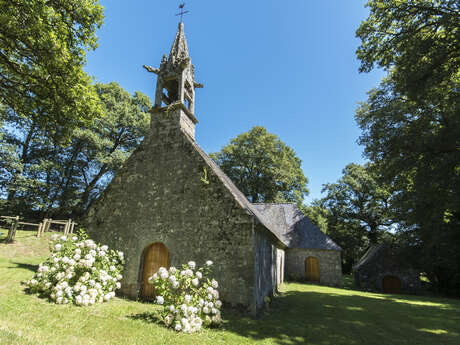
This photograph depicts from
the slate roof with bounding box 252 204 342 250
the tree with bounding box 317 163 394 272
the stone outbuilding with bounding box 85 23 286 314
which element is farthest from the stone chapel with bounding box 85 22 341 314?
the tree with bounding box 317 163 394 272

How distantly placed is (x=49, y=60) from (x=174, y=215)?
670 centimetres

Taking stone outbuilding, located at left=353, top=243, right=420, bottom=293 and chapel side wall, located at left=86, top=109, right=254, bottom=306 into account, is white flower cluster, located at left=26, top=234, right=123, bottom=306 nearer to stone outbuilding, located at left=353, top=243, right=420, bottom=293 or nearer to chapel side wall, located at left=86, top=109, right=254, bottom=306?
chapel side wall, located at left=86, top=109, right=254, bottom=306

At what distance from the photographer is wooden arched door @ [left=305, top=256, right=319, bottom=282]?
20656 mm

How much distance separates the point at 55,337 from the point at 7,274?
6.12 m

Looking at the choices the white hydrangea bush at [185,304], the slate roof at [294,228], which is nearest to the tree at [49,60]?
the white hydrangea bush at [185,304]

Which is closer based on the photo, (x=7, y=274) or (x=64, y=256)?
(x=64, y=256)

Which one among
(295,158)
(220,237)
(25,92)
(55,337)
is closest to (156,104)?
(25,92)

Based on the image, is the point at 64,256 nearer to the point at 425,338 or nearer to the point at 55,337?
the point at 55,337

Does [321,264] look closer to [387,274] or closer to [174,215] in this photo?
[387,274]

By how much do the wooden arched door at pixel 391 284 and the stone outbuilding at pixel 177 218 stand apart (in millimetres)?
15950

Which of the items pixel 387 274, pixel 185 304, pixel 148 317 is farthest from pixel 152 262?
pixel 387 274

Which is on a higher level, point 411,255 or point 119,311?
point 411,255

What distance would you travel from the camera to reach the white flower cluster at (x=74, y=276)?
21.6 feet

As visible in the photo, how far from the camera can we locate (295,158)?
35.7m
